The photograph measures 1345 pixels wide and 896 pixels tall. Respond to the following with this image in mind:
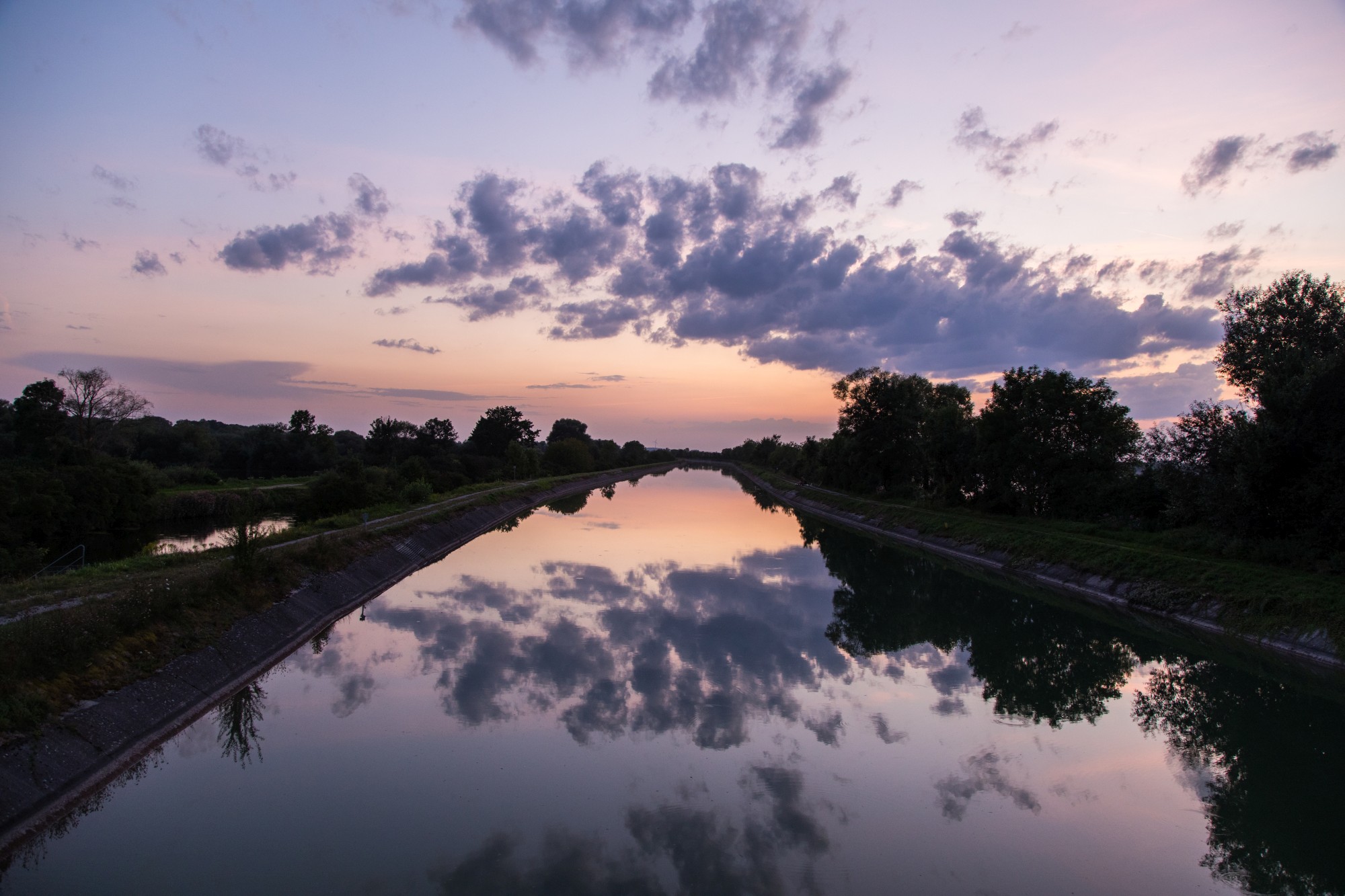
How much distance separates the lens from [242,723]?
9.58 metres

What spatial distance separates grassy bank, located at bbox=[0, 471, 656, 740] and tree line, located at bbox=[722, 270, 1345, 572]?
22.3 meters

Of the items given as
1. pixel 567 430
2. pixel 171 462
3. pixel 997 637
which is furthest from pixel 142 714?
pixel 567 430

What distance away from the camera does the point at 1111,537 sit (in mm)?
22516

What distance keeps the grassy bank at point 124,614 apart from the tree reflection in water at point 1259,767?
485 inches

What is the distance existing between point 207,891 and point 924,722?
28.7 feet

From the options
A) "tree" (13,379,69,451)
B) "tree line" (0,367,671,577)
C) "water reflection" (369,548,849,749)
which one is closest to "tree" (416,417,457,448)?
"tree line" (0,367,671,577)

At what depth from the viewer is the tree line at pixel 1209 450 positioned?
16.5 metres

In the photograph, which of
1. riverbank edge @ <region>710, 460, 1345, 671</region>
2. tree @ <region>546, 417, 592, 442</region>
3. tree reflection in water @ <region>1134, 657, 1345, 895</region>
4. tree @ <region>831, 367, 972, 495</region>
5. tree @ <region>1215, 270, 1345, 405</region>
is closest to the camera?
tree reflection in water @ <region>1134, 657, 1345, 895</region>

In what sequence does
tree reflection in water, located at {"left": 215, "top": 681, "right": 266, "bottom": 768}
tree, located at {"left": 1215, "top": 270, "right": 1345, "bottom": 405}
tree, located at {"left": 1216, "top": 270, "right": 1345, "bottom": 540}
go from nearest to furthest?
1. tree reflection in water, located at {"left": 215, "top": 681, "right": 266, "bottom": 768}
2. tree, located at {"left": 1216, "top": 270, "right": 1345, "bottom": 540}
3. tree, located at {"left": 1215, "top": 270, "right": 1345, "bottom": 405}

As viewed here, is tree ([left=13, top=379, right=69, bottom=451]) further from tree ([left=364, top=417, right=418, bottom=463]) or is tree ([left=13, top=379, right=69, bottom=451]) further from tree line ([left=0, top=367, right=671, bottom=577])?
tree ([left=364, top=417, right=418, bottom=463])

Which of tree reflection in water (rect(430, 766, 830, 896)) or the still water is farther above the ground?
tree reflection in water (rect(430, 766, 830, 896))

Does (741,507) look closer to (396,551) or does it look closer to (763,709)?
(396,551)

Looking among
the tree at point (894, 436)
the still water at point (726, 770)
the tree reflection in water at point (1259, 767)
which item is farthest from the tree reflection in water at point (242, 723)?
the tree at point (894, 436)

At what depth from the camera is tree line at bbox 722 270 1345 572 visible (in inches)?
648
